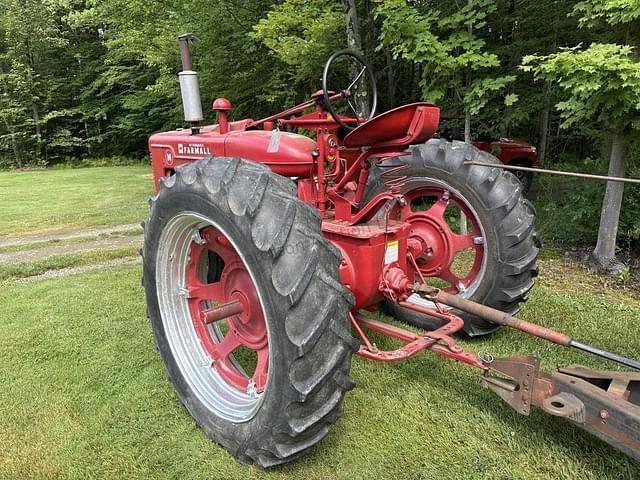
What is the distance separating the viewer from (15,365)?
314 centimetres

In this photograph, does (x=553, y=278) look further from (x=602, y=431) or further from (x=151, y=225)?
(x=151, y=225)

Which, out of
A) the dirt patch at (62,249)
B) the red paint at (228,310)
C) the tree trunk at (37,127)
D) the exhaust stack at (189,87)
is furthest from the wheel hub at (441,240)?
the tree trunk at (37,127)

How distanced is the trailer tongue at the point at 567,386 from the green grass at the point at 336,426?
32cm

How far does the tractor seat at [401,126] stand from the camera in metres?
2.25

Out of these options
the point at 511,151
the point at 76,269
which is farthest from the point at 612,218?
the point at 76,269

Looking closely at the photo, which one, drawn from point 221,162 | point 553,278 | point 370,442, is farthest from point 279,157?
point 553,278

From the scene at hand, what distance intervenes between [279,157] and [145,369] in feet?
5.34

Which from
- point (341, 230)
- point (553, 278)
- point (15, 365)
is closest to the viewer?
point (341, 230)

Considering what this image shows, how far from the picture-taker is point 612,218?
462 centimetres

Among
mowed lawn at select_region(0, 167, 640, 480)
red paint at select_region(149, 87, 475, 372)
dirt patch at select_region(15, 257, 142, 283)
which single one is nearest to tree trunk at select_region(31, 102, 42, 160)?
dirt patch at select_region(15, 257, 142, 283)

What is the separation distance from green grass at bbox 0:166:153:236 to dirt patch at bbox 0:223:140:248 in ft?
1.13

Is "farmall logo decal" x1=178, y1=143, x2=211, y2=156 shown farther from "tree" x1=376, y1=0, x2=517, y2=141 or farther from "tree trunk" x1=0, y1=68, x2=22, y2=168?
"tree trunk" x1=0, y1=68, x2=22, y2=168

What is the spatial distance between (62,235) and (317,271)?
22.3 feet

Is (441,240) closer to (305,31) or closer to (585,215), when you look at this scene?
(585,215)
